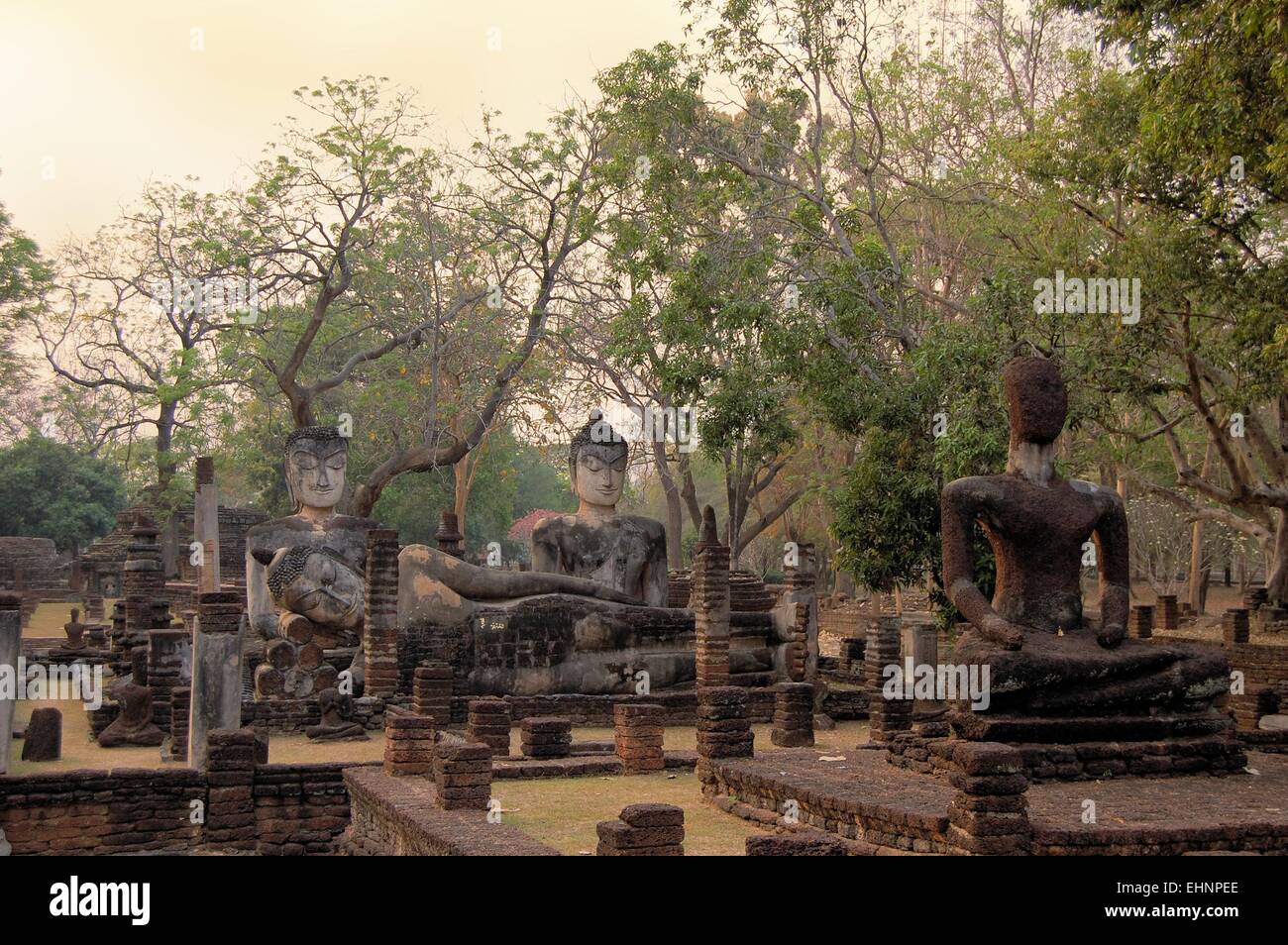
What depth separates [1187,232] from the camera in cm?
1565

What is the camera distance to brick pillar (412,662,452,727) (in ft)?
47.4

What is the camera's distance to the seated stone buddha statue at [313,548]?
1669 cm

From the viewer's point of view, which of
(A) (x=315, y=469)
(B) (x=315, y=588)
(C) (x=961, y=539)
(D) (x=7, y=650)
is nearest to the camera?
(C) (x=961, y=539)

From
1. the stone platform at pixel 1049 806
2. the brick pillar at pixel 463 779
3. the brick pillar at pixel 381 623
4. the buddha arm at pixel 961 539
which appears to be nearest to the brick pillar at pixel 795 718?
the stone platform at pixel 1049 806

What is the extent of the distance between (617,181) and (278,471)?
74.8ft

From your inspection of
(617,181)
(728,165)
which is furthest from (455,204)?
(728,165)

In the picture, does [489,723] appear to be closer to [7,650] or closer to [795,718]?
[795,718]

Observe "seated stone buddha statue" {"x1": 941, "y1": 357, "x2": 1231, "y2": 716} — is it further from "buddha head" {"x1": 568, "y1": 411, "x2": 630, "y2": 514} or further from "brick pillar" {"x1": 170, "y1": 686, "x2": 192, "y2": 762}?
"buddha head" {"x1": 568, "y1": 411, "x2": 630, "y2": 514}

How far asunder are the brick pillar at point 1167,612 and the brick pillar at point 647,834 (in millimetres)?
22236

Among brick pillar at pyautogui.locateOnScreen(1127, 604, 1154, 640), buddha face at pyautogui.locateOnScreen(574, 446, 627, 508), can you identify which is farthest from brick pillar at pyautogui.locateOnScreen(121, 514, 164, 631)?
brick pillar at pyautogui.locateOnScreen(1127, 604, 1154, 640)

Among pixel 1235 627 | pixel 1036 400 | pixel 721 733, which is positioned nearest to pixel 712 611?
pixel 721 733

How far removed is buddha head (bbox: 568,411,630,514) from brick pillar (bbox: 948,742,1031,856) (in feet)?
40.8

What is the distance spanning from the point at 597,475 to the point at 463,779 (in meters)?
10.3

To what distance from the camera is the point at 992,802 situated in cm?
779
